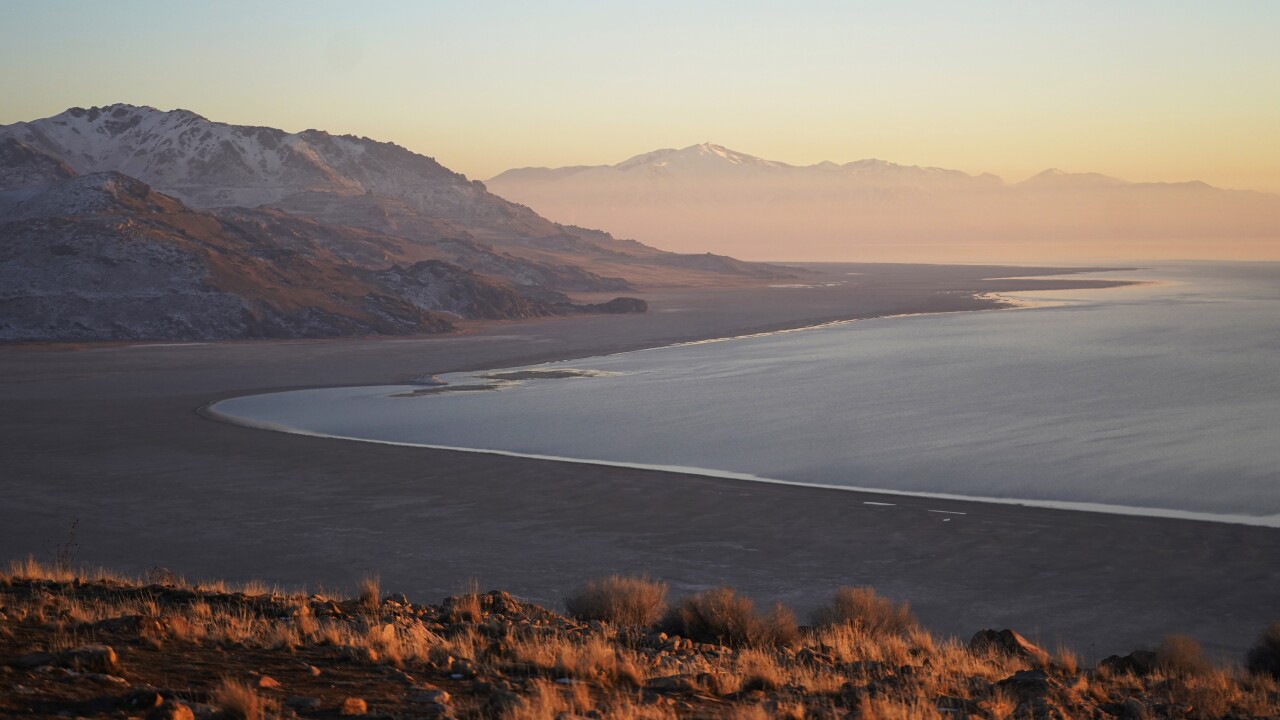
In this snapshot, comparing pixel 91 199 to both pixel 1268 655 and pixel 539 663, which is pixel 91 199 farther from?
pixel 1268 655

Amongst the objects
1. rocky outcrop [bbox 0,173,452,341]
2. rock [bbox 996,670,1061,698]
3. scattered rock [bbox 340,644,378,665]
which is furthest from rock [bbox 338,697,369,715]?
rocky outcrop [bbox 0,173,452,341]

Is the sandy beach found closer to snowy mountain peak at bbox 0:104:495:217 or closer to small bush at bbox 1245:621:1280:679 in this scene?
small bush at bbox 1245:621:1280:679

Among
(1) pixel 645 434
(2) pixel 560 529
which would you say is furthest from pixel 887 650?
(1) pixel 645 434

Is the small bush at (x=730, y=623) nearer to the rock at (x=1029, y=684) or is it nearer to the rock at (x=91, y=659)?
the rock at (x=1029, y=684)

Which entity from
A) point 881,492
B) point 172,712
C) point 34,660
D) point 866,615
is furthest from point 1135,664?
point 881,492

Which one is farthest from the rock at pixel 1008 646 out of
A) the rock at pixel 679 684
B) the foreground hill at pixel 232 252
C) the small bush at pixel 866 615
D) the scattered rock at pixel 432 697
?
the foreground hill at pixel 232 252

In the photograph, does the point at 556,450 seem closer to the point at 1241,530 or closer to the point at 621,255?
the point at 1241,530
